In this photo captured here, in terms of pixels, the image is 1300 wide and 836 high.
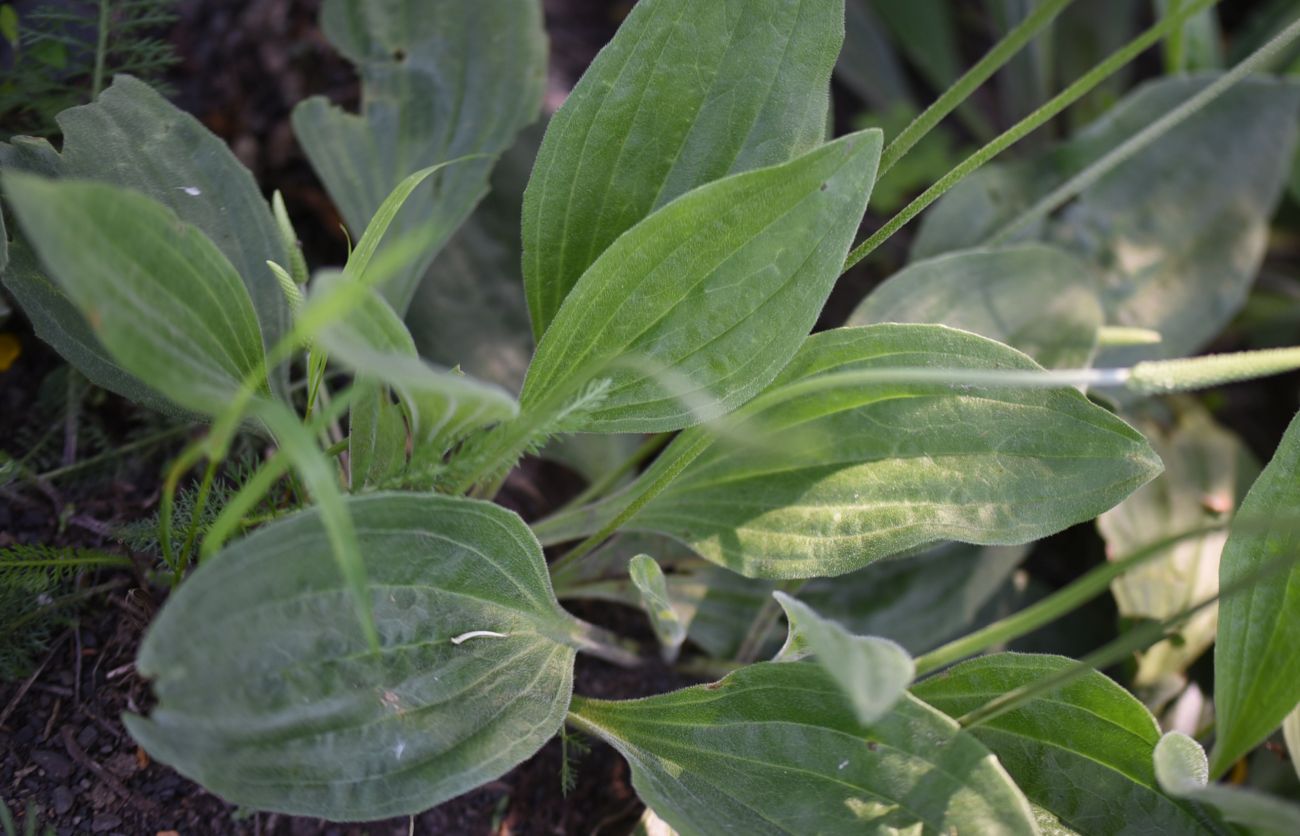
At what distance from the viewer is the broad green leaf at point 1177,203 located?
157 centimetres

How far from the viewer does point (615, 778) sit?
4.03 ft

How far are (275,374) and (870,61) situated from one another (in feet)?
4.51

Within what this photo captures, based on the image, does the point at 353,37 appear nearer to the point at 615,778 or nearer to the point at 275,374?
the point at 275,374

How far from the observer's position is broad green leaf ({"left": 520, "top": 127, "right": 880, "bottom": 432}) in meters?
0.91

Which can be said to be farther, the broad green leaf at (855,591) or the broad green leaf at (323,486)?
the broad green leaf at (855,591)

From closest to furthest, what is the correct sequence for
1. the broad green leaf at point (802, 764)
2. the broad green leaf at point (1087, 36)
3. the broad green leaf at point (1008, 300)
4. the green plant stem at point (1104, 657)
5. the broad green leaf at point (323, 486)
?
the broad green leaf at point (323, 486) < the green plant stem at point (1104, 657) < the broad green leaf at point (802, 764) < the broad green leaf at point (1008, 300) < the broad green leaf at point (1087, 36)

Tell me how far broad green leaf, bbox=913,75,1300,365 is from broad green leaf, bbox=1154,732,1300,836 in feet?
2.78

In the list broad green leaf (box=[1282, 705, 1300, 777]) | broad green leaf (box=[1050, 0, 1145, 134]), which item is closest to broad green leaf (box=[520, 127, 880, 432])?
broad green leaf (box=[1282, 705, 1300, 777])

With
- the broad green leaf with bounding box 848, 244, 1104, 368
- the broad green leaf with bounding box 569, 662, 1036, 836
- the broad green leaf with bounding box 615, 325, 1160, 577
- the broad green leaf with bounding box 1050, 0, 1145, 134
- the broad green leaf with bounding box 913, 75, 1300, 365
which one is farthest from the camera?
the broad green leaf with bounding box 1050, 0, 1145, 134

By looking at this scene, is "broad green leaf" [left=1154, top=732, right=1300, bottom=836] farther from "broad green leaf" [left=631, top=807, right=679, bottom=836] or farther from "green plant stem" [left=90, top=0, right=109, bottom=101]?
"green plant stem" [left=90, top=0, right=109, bottom=101]

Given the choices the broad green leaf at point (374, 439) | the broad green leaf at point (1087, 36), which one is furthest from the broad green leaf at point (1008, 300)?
the broad green leaf at point (1087, 36)

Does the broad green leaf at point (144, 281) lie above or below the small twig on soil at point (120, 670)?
above

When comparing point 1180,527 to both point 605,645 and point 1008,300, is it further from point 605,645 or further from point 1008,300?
point 605,645

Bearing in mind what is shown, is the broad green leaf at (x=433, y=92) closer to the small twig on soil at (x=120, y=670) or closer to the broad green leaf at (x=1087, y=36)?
the small twig on soil at (x=120, y=670)
